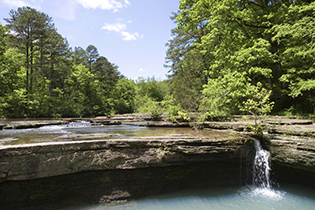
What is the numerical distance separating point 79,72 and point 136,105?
60.4ft

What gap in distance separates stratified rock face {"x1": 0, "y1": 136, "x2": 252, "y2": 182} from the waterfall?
55 centimetres

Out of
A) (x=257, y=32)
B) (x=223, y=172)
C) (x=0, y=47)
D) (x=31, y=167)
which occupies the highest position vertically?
(x=0, y=47)

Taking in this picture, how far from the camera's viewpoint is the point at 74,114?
28562 mm

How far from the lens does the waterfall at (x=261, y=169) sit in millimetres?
4789

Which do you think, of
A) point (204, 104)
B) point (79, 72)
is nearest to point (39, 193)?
point (204, 104)

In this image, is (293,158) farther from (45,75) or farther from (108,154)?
(45,75)

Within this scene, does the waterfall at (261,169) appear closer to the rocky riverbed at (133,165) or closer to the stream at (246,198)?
the stream at (246,198)

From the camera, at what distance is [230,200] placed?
4.04 m

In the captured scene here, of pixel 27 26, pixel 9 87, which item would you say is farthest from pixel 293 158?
pixel 27 26

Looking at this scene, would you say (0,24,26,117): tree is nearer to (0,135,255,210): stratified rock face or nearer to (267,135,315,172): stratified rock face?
(0,135,255,210): stratified rock face

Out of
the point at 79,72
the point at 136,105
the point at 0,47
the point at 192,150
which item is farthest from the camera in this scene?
the point at 136,105

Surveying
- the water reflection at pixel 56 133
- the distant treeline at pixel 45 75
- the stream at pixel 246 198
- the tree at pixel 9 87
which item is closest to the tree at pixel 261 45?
the water reflection at pixel 56 133

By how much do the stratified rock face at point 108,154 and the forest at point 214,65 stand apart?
1973mm

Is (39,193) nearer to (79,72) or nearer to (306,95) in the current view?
(306,95)
